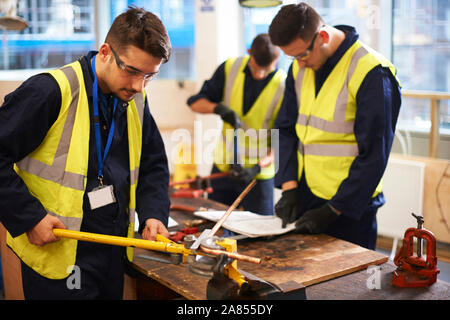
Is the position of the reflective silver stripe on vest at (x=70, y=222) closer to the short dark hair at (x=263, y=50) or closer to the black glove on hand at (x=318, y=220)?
the black glove on hand at (x=318, y=220)

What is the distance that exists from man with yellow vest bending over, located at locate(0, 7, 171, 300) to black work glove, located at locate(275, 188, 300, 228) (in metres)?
0.75

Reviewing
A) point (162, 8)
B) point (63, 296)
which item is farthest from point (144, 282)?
point (162, 8)

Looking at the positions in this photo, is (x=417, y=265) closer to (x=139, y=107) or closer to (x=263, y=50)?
(x=139, y=107)

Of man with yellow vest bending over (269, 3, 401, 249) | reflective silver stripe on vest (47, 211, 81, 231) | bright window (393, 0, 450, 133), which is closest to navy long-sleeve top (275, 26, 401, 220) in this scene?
man with yellow vest bending over (269, 3, 401, 249)

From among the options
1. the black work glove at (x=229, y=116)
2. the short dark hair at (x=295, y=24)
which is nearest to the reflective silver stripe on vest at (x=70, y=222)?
the short dark hair at (x=295, y=24)

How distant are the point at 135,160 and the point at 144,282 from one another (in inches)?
23.3

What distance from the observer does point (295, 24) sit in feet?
6.89

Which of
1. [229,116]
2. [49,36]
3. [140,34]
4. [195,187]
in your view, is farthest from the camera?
[49,36]

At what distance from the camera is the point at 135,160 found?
5.88ft

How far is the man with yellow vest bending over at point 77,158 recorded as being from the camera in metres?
1.51

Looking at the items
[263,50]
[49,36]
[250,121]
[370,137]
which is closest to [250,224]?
[370,137]

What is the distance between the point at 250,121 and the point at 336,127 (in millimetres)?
1048
